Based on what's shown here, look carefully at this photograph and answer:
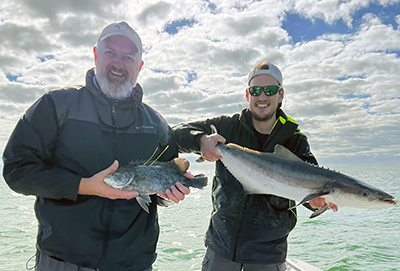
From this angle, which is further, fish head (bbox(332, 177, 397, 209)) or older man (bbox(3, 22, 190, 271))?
fish head (bbox(332, 177, 397, 209))

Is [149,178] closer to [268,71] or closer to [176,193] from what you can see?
[176,193]

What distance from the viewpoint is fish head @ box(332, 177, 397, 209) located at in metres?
3.88

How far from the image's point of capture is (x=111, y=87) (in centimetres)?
330

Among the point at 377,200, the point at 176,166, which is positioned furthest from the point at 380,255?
the point at 176,166

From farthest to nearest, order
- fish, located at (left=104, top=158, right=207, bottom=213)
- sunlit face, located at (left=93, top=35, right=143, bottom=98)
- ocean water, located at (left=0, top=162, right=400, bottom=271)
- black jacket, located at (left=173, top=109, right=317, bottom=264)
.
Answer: ocean water, located at (left=0, top=162, right=400, bottom=271)
black jacket, located at (left=173, top=109, right=317, bottom=264)
sunlit face, located at (left=93, top=35, right=143, bottom=98)
fish, located at (left=104, top=158, right=207, bottom=213)

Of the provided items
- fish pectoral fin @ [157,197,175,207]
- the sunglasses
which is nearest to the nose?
fish pectoral fin @ [157,197,175,207]

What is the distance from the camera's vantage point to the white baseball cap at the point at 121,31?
346 centimetres

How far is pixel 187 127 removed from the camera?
4.80m

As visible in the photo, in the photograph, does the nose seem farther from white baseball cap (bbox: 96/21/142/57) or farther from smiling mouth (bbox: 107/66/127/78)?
white baseball cap (bbox: 96/21/142/57)

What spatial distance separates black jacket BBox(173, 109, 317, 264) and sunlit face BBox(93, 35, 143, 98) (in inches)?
56.9

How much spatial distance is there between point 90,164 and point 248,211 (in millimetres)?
2334

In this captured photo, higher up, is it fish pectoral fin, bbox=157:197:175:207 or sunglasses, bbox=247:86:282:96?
sunglasses, bbox=247:86:282:96

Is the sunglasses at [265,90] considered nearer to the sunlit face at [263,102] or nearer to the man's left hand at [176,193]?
the sunlit face at [263,102]

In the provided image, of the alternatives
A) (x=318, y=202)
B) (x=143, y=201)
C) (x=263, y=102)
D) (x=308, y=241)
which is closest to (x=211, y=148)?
(x=263, y=102)
